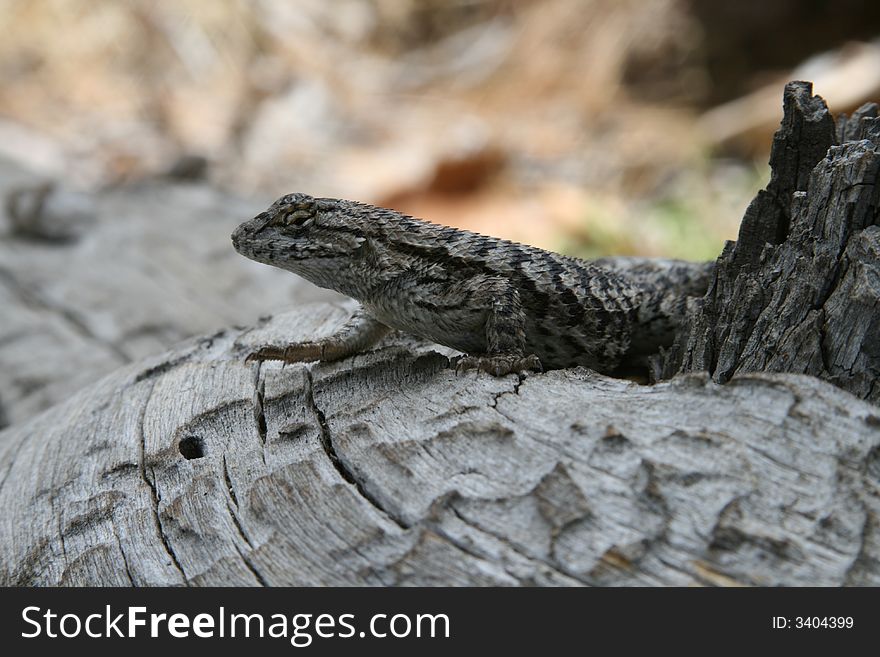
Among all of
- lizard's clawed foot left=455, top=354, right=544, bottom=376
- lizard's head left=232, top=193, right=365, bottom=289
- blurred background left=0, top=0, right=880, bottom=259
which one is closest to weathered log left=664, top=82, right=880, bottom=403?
lizard's clawed foot left=455, top=354, right=544, bottom=376

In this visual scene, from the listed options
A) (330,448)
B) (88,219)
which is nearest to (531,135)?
(88,219)

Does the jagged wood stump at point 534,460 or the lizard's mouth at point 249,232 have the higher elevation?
the lizard's mouth at point 249,232

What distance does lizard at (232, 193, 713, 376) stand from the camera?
3.47 meters

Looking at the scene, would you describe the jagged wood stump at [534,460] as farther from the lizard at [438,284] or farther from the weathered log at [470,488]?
the lizard at [438,284]

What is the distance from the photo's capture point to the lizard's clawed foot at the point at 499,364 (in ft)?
9.71

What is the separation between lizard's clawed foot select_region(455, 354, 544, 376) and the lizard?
0.28 m

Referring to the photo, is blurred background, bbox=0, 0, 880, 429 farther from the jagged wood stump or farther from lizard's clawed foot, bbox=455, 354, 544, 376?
lizard's clawed foot, bbox=455, 354, 544, 376

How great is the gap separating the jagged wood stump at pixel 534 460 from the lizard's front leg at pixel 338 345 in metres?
0.07

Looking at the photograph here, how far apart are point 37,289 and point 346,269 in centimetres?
320

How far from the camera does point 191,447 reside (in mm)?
3057

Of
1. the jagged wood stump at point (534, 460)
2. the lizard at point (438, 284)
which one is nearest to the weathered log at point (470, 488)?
the jagged wood stump at point (534, 460)

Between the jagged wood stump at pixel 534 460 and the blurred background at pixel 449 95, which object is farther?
the blurred background at pixel 449 95
